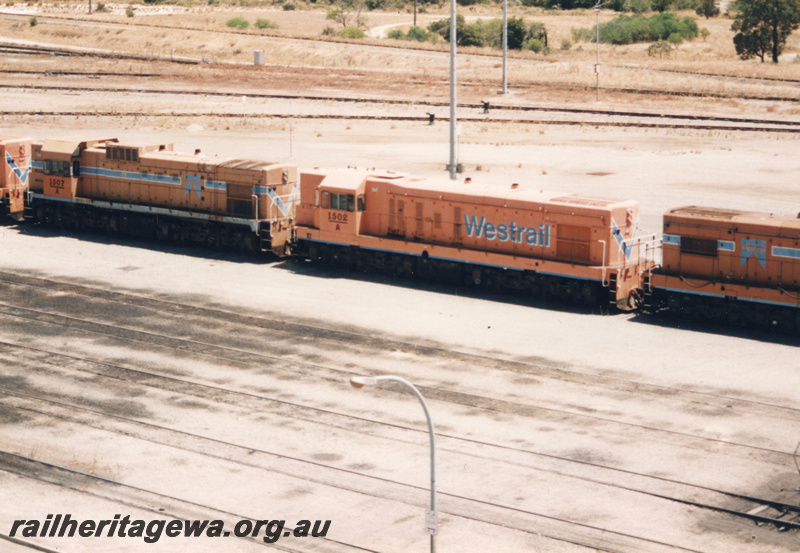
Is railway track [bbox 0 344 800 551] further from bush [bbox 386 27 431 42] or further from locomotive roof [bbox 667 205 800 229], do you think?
bush [bbox 386 27 431 42]

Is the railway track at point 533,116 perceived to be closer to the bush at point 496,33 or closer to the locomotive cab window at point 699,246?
the bush at point 496,33

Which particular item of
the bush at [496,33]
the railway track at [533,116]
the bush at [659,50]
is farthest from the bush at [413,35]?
the railway track at [533,116]

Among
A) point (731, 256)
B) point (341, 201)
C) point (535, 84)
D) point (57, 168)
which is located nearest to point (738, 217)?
point (731, 256)

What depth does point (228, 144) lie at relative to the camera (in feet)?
210

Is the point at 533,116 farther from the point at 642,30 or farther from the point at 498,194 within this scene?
the point at 642,30

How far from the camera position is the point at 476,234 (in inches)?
1437

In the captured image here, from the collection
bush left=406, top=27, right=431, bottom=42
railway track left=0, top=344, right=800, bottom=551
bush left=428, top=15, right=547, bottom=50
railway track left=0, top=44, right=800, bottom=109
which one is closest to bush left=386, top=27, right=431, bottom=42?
bush left=406, top=27, right=431, bottom=42

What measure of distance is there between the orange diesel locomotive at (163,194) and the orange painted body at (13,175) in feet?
2.38

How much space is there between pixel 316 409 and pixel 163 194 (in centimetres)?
2086

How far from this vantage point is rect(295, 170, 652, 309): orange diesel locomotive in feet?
112

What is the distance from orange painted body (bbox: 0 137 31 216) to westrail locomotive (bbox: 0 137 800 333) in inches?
2.3

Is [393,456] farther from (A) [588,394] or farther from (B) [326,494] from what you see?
(A) [588,394]

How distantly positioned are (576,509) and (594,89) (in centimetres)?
7212

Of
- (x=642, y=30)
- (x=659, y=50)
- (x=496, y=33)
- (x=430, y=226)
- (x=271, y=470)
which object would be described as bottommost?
(x=271, y=470)
